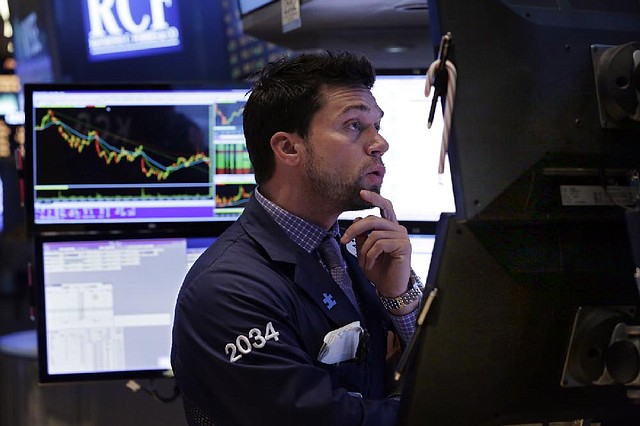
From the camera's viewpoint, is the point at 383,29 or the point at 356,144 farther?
the point at 383,29

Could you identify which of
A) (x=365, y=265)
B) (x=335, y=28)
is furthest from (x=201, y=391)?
(x=335, y=28)

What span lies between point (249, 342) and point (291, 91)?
51 centimetres

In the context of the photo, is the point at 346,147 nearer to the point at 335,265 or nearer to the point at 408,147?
the point at 335,265

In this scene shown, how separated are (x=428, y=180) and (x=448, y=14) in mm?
1496

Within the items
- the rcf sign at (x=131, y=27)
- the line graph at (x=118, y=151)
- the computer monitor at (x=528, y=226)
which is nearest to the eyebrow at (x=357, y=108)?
the computer monitor at (x=528, y=226)

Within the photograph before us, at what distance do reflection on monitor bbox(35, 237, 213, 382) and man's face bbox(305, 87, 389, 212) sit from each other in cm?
95

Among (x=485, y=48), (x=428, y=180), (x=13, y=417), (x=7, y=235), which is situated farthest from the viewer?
(x=7, y=235)

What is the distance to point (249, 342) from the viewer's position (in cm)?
151

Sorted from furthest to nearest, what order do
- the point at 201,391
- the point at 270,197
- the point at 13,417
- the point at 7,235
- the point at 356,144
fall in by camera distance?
the point at 7,235 < the point at 13,417 < the point at 270,197 < the point at 356,144 < the point at 201,391

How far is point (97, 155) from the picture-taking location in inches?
102

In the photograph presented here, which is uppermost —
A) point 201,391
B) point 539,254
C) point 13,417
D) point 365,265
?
point 539,254

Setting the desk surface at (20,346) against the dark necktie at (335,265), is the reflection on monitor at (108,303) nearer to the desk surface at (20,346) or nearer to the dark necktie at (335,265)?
the desk surface at (20,346)

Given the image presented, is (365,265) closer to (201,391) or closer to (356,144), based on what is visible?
(356,144)

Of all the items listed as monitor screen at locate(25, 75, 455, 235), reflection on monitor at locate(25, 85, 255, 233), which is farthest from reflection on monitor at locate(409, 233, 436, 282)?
reflection on monitor at locate(25, 85, 255, 233)
